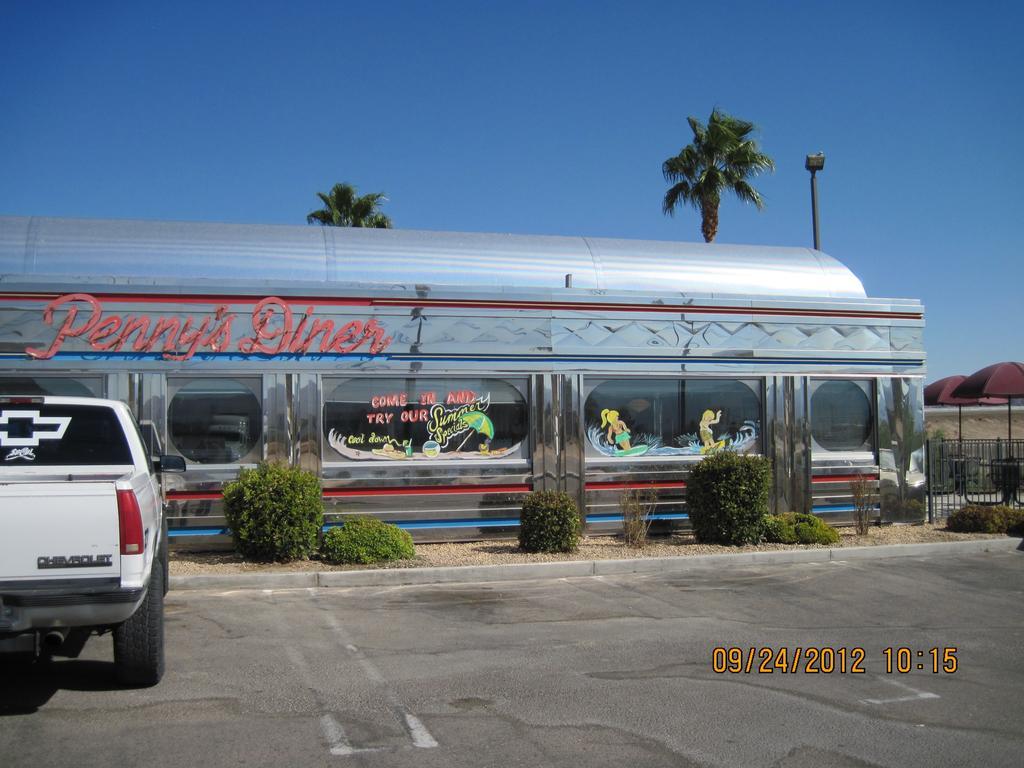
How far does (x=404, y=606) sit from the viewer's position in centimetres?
900

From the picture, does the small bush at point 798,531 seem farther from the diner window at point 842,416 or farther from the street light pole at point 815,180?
the street light pole at point 815,180

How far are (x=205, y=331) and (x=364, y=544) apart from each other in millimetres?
3275

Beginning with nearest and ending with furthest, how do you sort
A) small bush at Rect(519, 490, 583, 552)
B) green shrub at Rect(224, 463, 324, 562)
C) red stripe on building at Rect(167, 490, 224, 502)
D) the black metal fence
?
green shrub at Rect(224, 463, 324, 562), red stripe on building at Rect(167, 490, 224, 502), small bush at Rect(519, 490, 583, 552), the black metal fence

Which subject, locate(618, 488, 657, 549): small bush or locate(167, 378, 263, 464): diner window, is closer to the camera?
locate(167, 378, 263, 464): diner window

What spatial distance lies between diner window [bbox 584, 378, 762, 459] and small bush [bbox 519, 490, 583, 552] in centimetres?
158

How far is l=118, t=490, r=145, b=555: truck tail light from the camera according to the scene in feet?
17.1

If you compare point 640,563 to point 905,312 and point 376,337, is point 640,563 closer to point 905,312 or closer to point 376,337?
point 376,337

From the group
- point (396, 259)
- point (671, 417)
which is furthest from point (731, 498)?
point (396, 259)

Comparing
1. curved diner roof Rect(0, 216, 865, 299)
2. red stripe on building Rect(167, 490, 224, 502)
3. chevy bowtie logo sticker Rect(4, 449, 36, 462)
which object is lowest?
red stripe on building Rect(167, 490, 224, 502)

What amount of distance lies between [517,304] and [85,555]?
794cm

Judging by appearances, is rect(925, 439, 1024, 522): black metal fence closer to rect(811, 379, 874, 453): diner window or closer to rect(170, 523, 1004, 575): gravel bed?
rect(811, 379, 874, 453): diner window

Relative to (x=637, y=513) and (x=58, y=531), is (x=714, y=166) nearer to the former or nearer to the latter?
(x=637, y=513)

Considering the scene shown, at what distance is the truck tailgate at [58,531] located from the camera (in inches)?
198
